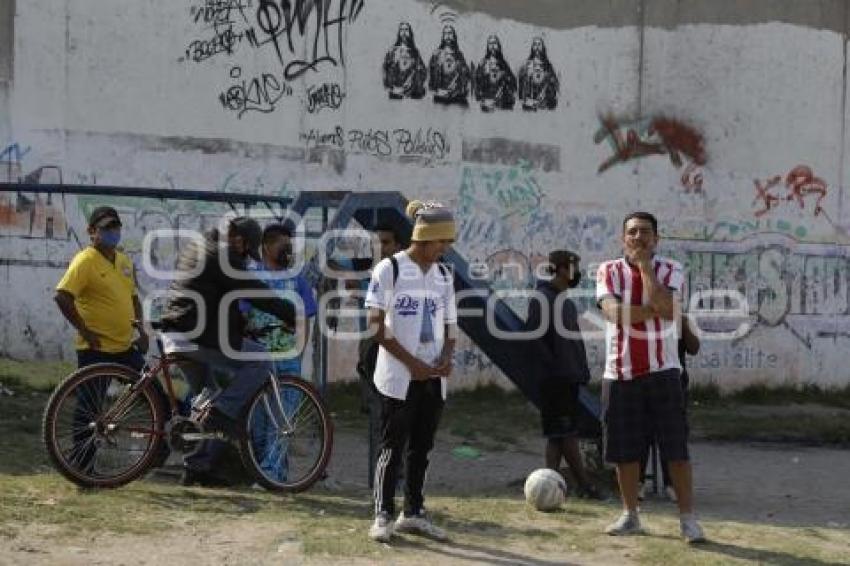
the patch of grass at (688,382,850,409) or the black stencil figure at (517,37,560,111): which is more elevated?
the black stencil figure at (517,37,560,111)

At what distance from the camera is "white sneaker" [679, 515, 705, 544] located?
6.81 metres

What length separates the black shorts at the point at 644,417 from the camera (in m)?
6.82

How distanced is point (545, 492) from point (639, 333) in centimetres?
137

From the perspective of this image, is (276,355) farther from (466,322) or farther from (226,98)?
(226,98)

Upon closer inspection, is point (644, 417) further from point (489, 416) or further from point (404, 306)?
point (489, 416)

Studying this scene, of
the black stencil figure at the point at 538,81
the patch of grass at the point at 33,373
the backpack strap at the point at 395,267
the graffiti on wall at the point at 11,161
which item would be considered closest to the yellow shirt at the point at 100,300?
the backpack strap at the point at 395,267

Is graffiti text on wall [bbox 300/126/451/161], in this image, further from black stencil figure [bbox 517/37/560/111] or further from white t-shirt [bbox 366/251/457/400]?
white t-shirt [bbox 366/251/457/400]

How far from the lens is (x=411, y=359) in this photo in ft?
21.5

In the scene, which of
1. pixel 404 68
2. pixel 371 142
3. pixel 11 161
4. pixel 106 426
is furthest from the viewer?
pixel 404 68

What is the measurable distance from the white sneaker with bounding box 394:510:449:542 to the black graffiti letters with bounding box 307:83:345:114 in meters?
8.02

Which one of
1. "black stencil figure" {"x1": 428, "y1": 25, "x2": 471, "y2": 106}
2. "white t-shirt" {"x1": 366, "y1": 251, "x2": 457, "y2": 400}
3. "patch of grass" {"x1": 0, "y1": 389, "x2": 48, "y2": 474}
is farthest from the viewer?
"black stencil figure" {"x1": 428, "y1": 25, "x2": 471, "y2": 106}

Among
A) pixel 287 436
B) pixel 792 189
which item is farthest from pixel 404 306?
pixel 792 189

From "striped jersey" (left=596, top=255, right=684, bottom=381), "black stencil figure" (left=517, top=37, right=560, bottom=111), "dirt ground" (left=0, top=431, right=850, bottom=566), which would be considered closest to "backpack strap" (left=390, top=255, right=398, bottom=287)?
"striped jersey" (left=596, top=255, right=684, bottom=381)

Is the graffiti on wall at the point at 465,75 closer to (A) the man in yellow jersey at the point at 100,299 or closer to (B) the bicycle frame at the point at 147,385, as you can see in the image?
(A) the man in yellow jersey at the point at 100,299
